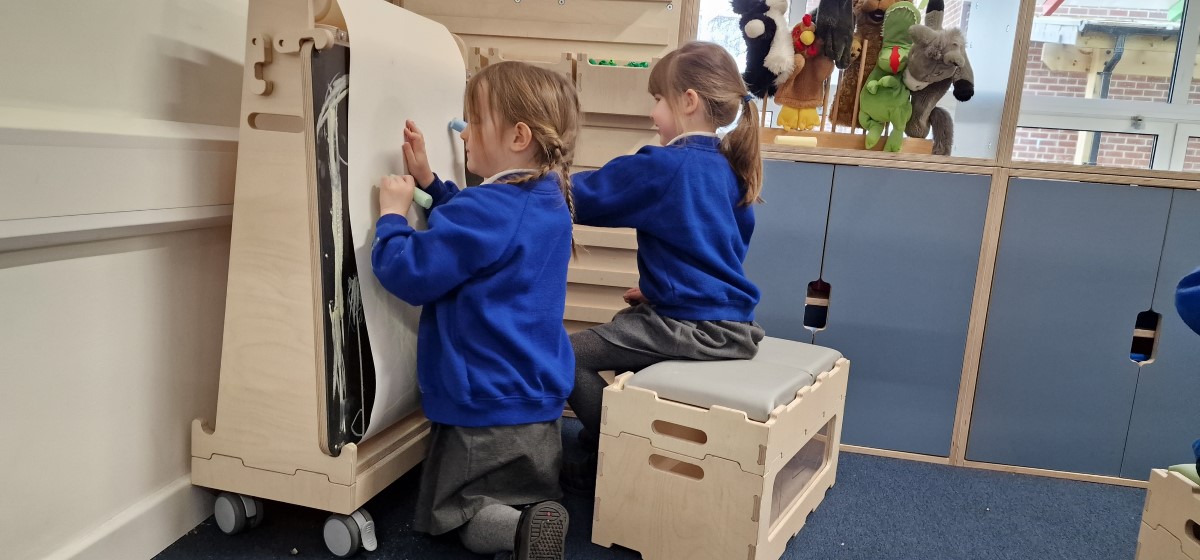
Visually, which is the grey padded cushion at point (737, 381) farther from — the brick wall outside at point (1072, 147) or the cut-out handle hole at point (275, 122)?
the brick wall outside at point (1072, 147)

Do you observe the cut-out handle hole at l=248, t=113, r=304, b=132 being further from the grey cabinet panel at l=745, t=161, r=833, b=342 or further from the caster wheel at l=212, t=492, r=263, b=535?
the grey cabinet panel at l=745, t=161, r=833, b=342

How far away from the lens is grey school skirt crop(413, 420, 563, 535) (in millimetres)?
1128

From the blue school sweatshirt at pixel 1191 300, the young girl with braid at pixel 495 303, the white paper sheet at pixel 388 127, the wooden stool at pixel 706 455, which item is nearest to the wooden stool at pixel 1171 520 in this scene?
the blue school sweatshirt at pixel 1191 300

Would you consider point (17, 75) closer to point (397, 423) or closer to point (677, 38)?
point (397, 423)

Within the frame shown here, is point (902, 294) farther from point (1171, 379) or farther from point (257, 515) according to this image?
point (257, 515)

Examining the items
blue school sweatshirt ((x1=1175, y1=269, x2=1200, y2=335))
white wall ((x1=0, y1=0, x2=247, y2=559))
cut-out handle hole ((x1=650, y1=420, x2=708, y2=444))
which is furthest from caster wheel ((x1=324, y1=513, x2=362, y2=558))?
blue school sweatshirt ((x1=1175, y1=269, x2=1200, y2=335))

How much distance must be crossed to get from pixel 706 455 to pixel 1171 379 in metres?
1.21

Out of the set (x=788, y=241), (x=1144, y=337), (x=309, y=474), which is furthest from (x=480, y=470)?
(x=1144, y=337)

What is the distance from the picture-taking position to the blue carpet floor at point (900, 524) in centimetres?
116

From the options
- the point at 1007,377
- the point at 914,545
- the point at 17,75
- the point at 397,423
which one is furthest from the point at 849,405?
the point at 17,75

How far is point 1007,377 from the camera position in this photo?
5.53 feet

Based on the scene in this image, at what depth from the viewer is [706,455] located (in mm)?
1137

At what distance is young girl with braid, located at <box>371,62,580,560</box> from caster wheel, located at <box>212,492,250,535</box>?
0.27 meters

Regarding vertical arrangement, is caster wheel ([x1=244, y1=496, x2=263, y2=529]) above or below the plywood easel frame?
below
